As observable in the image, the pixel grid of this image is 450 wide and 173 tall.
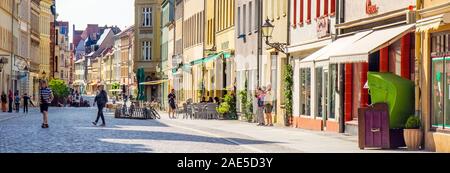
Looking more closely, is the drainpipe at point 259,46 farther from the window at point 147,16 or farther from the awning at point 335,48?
the window at point 147,16

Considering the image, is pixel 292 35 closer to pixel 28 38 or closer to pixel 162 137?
pixel 162 137

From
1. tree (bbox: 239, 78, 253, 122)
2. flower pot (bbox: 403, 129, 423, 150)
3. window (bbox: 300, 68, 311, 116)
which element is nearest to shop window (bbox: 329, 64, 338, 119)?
window (bbox: 300, 68, 311, 116)

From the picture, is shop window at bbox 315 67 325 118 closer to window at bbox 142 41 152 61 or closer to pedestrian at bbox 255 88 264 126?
pedestrian at bbox 255 88 264 126

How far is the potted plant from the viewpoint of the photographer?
1037 inches

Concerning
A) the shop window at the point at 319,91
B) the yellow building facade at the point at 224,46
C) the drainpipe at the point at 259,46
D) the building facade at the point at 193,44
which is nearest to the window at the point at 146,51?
the building facade at the point at 193,44

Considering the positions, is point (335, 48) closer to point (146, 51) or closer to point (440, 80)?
point (440, 80)

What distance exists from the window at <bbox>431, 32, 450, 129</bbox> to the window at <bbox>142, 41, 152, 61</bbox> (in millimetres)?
102307

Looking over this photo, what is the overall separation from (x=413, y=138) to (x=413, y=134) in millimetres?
88

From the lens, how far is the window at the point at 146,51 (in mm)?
127750

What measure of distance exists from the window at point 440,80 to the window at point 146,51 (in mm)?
102307

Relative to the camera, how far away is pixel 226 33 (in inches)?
2479

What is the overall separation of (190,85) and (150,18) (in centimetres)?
4885

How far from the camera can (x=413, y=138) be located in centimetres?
2636

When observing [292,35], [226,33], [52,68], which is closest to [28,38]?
[52,68]
